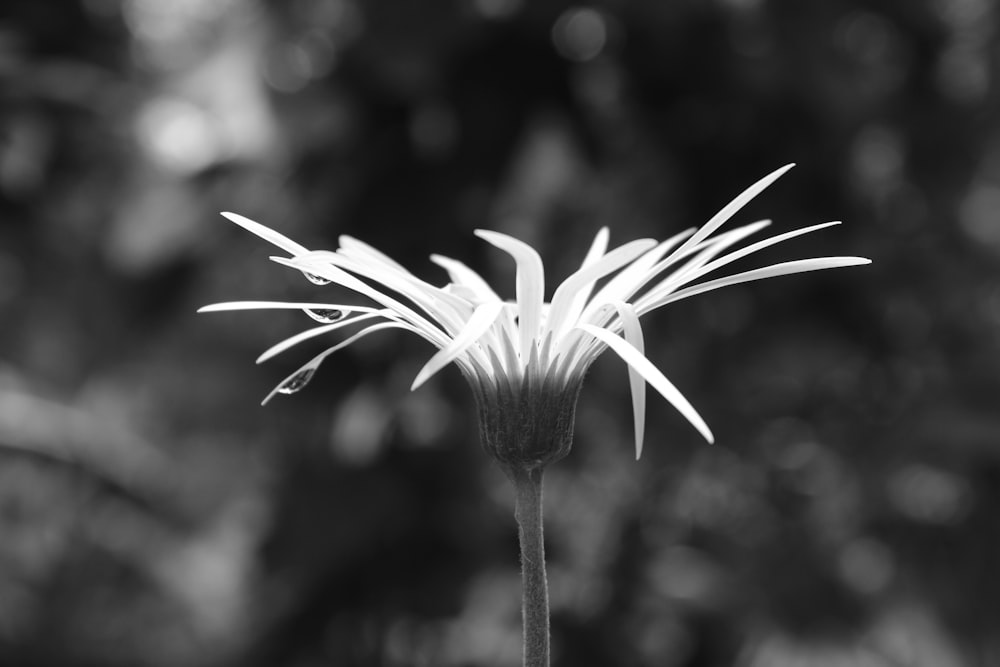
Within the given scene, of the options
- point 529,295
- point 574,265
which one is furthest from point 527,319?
point 574,265

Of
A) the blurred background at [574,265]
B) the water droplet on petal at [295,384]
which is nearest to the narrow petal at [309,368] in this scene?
the water droplet on petal at [295,384]

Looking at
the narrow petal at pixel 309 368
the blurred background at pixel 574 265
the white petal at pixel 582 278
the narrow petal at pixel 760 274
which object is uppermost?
the blurred background at pixel 574 265

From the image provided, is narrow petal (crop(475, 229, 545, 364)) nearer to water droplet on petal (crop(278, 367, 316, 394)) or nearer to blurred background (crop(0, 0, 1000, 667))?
water droplet on petal (crop(278, 367, 316, 394))

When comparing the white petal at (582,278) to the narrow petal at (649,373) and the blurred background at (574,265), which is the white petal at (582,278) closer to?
the narrow petal at (649,373)

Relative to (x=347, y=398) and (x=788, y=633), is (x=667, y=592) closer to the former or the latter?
(x=788, y=633)

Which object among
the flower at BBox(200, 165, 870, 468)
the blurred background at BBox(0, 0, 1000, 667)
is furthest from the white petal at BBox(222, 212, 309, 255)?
the blurred background at BBox(0, 0, 1000, 667)

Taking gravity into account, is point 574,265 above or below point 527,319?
above

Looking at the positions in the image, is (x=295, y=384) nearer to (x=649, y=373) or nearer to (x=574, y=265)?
(x=649, y=373)
